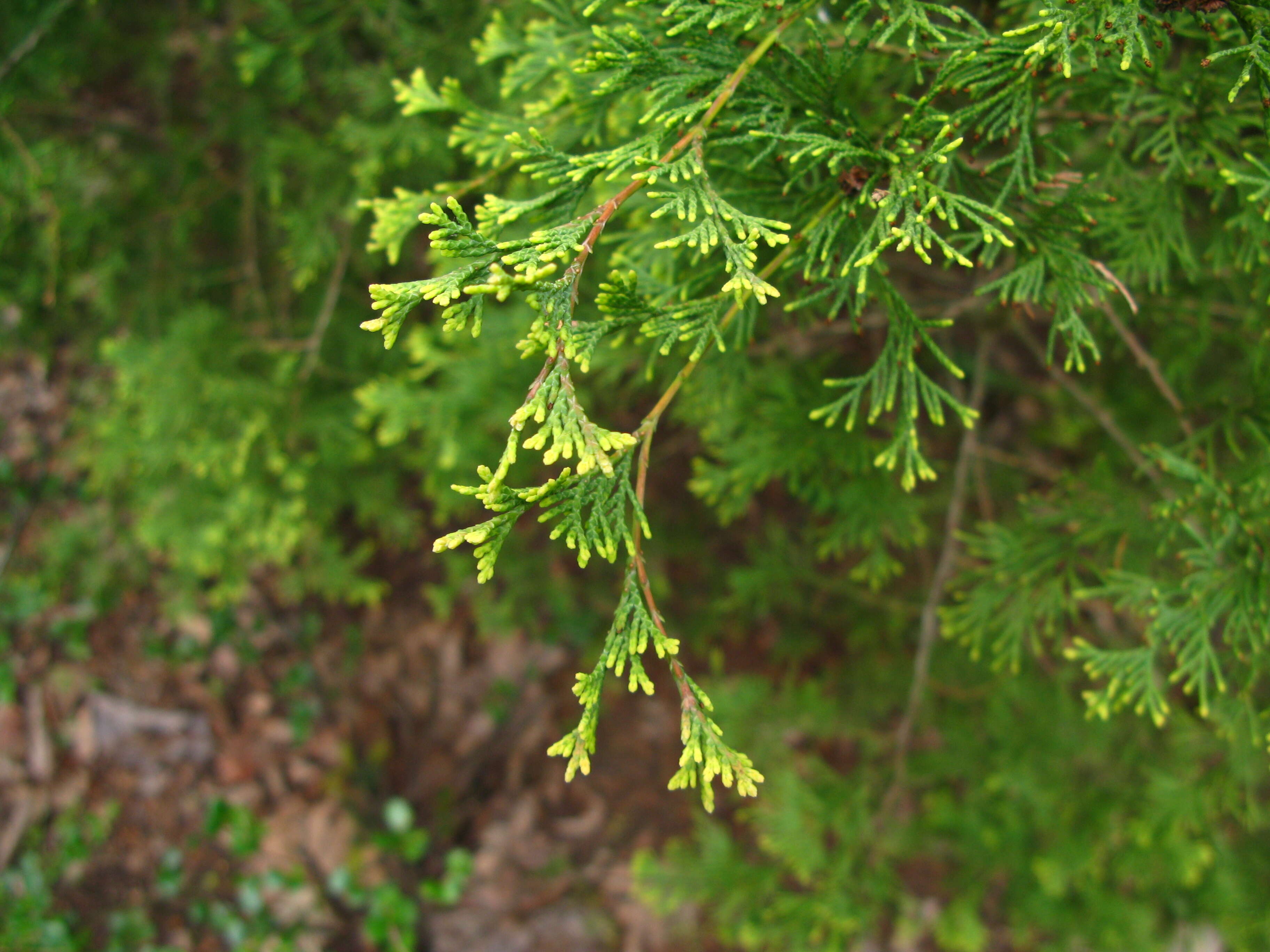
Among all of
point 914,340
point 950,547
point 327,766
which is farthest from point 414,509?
point 914,340

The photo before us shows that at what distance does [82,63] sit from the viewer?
117 inches

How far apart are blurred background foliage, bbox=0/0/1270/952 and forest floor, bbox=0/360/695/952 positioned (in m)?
0.12

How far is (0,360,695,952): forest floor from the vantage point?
135 inches

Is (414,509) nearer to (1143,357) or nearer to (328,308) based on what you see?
(328,308)

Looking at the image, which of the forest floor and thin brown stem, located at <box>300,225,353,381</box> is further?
the forest floor

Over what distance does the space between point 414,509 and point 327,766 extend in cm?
132

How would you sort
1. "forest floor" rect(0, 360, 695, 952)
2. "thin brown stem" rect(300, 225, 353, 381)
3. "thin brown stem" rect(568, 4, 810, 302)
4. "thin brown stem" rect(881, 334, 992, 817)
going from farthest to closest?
1. "forest floor" rect(0, 360, 695, 952)
2. "thin brown stem" rect(300, 225, 353, 381)
3. "thin brown stem" rect(881, 334, 992, 817)
4. "thin brown stem" rect(568, 4, 810, 302)

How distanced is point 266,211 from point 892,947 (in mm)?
4332

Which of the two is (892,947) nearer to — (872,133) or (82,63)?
(872,133)

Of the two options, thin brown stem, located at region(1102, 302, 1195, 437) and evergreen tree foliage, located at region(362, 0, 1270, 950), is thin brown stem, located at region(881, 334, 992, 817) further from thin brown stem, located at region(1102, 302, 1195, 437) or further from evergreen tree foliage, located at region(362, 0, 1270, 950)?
thin brown stem, located at region(1102, 302, 1195, 437)

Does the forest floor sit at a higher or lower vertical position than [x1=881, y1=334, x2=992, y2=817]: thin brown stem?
lower

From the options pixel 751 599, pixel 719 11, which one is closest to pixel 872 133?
pixel 719 11

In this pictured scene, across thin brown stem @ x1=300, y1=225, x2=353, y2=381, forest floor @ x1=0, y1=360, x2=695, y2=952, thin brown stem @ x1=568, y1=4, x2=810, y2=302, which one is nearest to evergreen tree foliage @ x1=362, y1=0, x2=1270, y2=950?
thin brown stem @ x1=568, y1=4, x2=810, y2=302

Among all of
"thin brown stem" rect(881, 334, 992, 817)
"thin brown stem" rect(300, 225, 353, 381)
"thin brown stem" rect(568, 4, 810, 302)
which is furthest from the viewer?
"thin brown stem" rect(300, 225, 353, 381)
